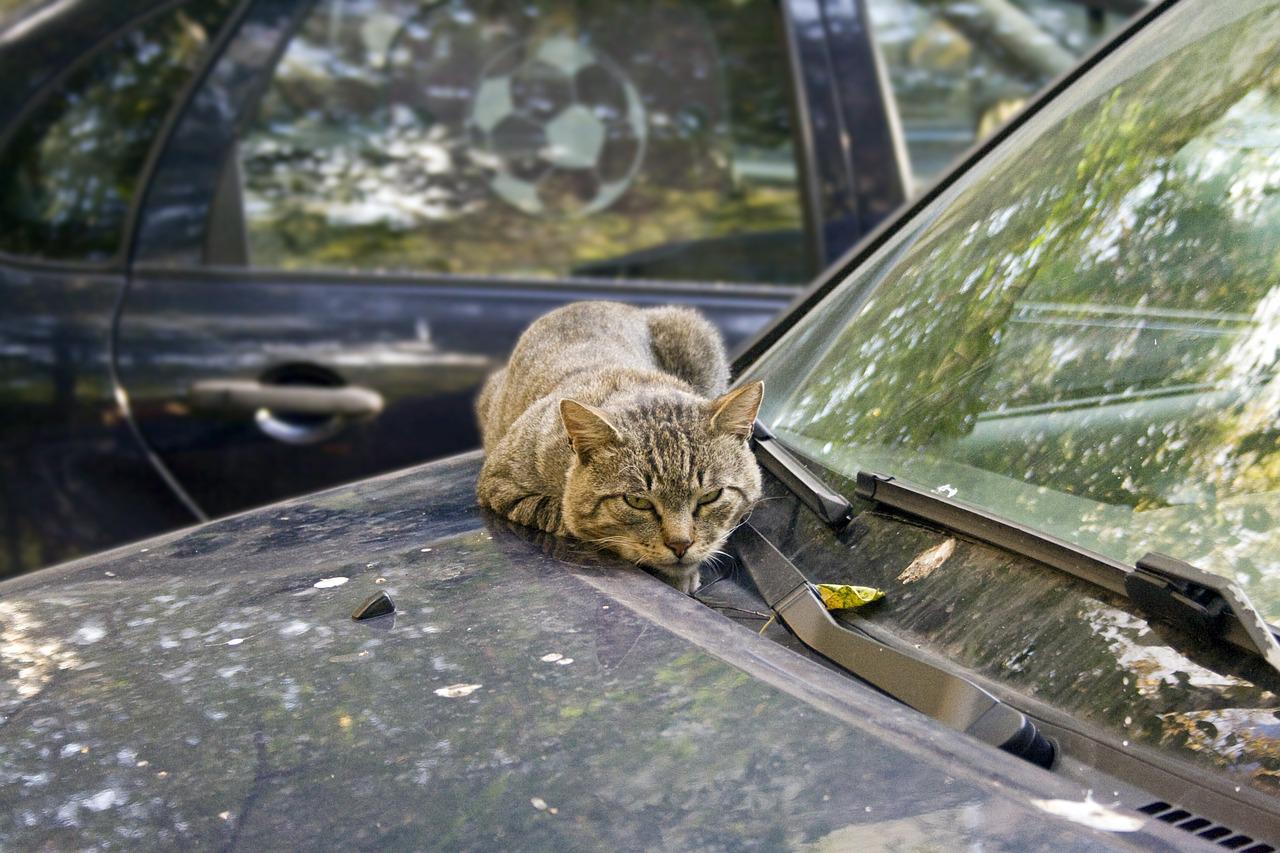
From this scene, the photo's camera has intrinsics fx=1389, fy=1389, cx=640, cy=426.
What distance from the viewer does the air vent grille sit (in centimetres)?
132

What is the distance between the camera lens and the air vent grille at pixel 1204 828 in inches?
51.9

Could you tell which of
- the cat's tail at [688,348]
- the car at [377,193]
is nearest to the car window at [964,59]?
the car at [377,193]

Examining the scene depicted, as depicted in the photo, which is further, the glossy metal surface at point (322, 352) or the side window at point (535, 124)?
the side window at point (535, 124)

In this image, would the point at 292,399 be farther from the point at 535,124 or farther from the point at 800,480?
the point at 800,480

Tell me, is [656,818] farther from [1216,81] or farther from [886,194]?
[886,194]

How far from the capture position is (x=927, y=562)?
1.93 meters

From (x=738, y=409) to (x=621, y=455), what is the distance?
0.44 m

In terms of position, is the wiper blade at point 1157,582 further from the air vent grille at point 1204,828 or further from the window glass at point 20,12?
the window glass at point 20,12

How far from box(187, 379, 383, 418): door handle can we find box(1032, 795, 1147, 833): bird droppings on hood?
3284 millimetres

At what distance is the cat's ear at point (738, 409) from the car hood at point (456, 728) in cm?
59

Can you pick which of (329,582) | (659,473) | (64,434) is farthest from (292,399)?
(329,582)

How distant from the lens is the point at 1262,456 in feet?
5.45

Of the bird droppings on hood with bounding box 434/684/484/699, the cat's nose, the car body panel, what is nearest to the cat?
the cat's nose

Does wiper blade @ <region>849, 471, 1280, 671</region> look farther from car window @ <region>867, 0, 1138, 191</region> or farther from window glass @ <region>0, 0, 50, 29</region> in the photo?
window glass @ <region>0, 0, 50, 29</region>
